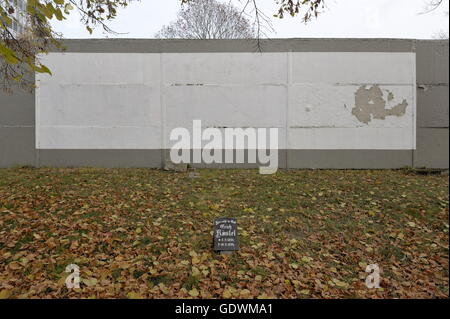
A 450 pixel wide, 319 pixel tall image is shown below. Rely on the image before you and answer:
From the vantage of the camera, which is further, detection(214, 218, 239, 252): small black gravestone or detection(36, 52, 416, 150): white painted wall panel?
detection(36, 52, 416, 150): white painted wall panel

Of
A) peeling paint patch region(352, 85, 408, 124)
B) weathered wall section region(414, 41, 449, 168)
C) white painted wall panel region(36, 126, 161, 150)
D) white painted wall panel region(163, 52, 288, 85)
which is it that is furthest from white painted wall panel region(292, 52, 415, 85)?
white painted wall panel region(36, 126, 161, 150)

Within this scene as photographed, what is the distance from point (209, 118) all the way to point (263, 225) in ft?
18.6

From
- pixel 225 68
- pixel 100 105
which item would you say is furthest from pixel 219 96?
pixel 100 105

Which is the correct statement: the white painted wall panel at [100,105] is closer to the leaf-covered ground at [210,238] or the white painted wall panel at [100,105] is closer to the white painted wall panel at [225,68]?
the white painted wall panel at [225,68]

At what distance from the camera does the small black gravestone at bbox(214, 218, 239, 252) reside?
4148 millimetres

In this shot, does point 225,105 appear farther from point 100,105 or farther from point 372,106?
point 372,106

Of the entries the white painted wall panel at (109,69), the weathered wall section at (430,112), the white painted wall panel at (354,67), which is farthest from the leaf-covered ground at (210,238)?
the white painted wall panel at (354,67)

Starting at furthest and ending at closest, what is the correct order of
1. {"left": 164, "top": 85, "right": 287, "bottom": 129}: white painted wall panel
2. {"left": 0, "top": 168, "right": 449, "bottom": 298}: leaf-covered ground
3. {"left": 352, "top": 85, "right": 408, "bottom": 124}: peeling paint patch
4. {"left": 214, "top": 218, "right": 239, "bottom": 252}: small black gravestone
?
{"left": 164, "top": 85, "right": 287, "bottom": 129}: white painted wall panel, {"left": 352, "top": 85, "right": 408, "bottom": 124}: peeling paint patch, {"left": 214, "top": 218, "right": 239, "bottom": 252}: small black gravestone, {"left": 0, "top": 168, "right": 449, "bottom": 298}: leaf-covered ground

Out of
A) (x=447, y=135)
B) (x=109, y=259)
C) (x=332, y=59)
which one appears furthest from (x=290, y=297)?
(x=447, y=135)

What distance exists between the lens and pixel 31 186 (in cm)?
692

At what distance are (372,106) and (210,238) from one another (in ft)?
Answer: 27.1

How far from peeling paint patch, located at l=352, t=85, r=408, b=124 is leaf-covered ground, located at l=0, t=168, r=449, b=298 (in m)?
3.15

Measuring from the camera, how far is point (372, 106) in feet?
32.3

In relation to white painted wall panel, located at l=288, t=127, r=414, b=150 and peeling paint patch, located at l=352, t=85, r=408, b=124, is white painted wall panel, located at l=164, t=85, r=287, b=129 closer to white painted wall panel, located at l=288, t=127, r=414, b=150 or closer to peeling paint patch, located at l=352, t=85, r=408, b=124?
white painted wall panel, located at l=288, t=127, r=414, b=150
